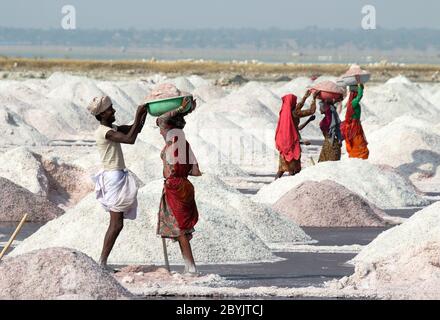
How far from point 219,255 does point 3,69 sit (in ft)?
203

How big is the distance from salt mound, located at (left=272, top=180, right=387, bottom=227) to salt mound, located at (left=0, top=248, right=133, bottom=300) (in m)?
5.76

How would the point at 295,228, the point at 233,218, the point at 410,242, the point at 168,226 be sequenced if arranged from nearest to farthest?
1. the point at 168,226
2. the point at 410,242
3. the point at 233,218
4. the point at 295,228

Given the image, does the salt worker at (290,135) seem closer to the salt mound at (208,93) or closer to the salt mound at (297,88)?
the salt mound at (297,88)

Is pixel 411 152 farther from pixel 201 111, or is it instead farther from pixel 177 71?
pixel 177 71

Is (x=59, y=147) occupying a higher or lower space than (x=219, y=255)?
lower

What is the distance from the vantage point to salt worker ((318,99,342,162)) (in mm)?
16266

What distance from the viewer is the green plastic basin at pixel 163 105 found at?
901 centimetres

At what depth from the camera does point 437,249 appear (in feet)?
31.3

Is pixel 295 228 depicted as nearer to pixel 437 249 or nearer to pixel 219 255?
pixel 219 255

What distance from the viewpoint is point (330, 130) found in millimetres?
16344

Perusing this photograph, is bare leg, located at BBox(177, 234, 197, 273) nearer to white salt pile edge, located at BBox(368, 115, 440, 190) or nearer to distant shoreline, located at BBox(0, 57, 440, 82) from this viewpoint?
white salt pile edge, located at BBox(368, 115, 440, 190)

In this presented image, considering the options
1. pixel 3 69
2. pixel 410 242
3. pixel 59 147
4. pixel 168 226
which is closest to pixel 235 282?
pixel 168 226

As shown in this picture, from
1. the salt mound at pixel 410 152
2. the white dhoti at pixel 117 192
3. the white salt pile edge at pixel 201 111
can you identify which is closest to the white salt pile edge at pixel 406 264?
the white dhoti at pixel 117 192
